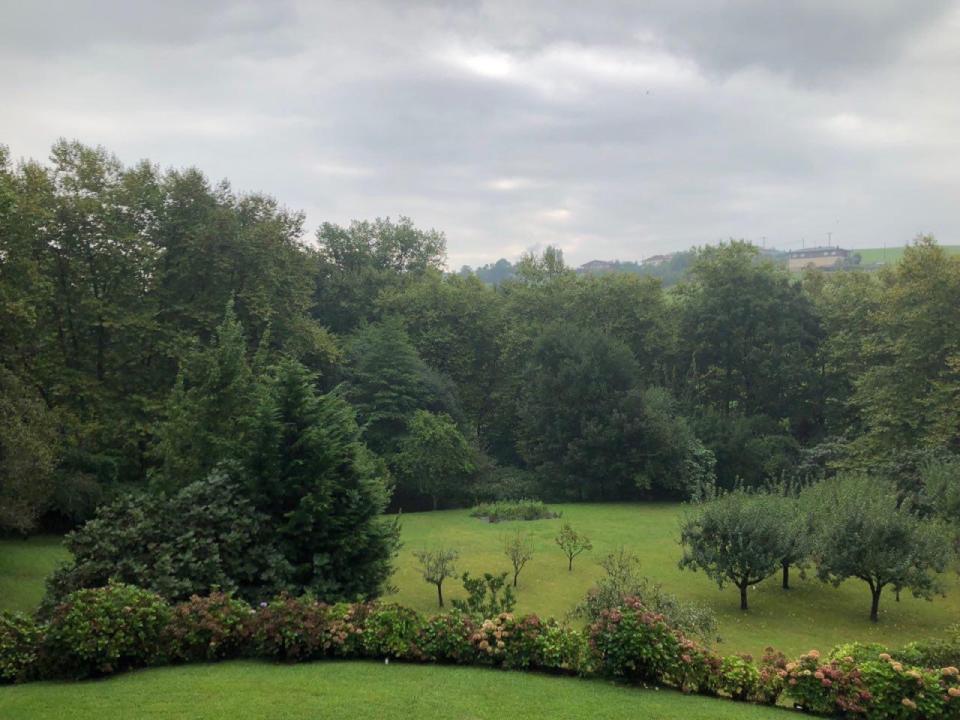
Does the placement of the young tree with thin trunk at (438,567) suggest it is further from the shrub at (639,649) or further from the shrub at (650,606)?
the shrub at (639,649)

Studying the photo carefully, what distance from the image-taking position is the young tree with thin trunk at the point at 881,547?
15820 mm

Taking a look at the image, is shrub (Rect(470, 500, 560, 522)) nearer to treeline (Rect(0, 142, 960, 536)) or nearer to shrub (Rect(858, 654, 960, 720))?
treeline (Rect(0, 142, 960, 536))

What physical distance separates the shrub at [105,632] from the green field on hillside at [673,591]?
763 centimetres

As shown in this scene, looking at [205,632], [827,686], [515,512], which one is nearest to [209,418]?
[205,632]

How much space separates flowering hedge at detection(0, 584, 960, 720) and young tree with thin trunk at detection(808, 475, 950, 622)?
8.17m

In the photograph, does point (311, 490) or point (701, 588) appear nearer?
point (311, 490)

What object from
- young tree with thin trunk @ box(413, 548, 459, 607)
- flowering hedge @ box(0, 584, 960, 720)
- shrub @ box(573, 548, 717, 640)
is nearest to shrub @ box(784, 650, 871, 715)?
flowering hedge @ box(0, 584, 960, 720)

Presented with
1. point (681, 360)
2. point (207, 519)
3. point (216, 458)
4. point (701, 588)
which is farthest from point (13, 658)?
point (681, 360)

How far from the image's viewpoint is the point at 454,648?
9297 mm

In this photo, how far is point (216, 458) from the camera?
52.5 feet

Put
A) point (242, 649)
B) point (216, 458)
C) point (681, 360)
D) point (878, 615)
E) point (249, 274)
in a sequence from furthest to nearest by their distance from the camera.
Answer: point (681, 360)
point (249, 274)
point (878, 615)
point (216, 458)
point (242, 649)

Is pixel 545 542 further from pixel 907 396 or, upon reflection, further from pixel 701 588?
pixel 907 396

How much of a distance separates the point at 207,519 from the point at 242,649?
4001 mm

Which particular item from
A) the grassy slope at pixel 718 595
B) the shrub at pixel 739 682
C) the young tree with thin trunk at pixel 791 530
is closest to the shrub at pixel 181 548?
the grassy slope at pixel 718 595
